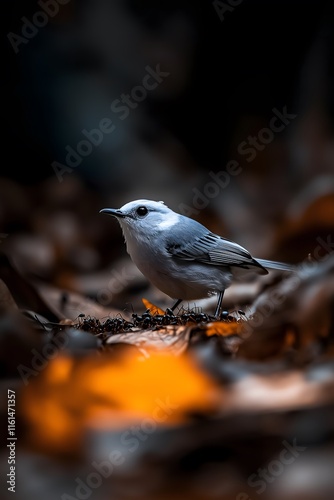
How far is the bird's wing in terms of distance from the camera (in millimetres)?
1732

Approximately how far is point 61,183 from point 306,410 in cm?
212

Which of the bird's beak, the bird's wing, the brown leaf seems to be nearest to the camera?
the brown leaf

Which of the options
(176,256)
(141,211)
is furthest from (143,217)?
(176,256)

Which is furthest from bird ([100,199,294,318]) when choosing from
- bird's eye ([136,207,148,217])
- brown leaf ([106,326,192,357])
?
brown leaf ([106,326,192,357])

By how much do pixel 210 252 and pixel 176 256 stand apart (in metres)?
0.12

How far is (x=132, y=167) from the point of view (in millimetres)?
2783

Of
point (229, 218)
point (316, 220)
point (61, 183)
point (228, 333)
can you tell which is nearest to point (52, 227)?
point (61, 183)

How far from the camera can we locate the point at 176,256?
1.72 m

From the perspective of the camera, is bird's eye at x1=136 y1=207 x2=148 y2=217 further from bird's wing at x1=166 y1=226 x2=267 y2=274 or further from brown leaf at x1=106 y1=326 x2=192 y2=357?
brown leaf at x1=106 y1=326 x2=192 y2=357

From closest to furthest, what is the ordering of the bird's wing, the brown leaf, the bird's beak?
the brown leaf, the bird's beak, the bird's wing

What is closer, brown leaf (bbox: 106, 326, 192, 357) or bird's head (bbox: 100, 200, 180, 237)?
brown leaf (bbox: 106, 326, 192, 357)

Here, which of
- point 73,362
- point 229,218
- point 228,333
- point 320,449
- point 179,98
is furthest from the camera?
point 179,98

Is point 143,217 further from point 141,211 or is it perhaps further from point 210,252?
point 210,252

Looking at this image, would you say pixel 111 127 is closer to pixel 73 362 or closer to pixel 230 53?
pixel 230 53
